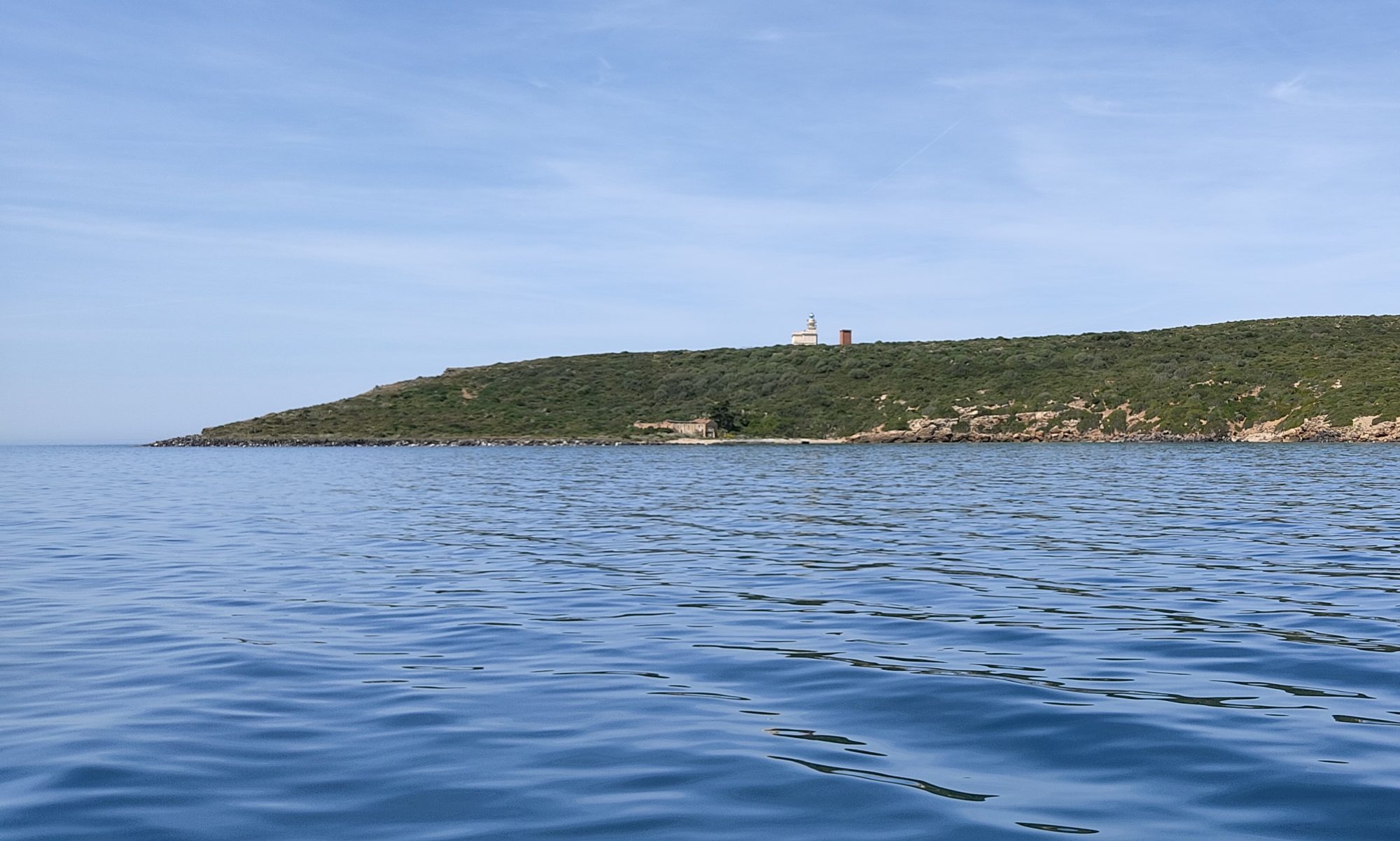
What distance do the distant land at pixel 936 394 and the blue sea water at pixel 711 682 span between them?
77.4m

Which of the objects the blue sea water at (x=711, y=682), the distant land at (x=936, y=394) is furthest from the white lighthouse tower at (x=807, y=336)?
the blue sea water at (x=711, y=682)

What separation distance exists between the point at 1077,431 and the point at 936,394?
18223 millimetres

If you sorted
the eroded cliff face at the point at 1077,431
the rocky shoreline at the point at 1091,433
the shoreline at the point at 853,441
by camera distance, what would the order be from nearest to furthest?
1. the rocky shoreline at the point at 1091,433
2. the eroded cliff face at the point at 1077,431
3. the shoreline at the point at 853,441

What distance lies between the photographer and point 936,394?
119 m

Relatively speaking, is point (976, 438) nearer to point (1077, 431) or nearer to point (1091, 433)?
point (1077, 431)

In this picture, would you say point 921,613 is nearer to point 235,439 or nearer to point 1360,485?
point 1360,485

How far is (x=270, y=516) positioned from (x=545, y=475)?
22.3 meters

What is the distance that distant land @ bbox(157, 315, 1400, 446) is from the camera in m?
98.2

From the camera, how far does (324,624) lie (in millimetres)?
14078

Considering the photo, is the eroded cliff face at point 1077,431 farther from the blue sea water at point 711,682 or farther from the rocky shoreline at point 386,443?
the blue sea water at point 711,682

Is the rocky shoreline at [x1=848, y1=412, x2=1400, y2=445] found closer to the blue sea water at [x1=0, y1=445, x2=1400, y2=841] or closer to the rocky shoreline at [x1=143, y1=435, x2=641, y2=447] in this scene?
the rocky shoreline at [x1=143, y1=435, x2=641, y2=447]

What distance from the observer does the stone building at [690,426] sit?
11506cm

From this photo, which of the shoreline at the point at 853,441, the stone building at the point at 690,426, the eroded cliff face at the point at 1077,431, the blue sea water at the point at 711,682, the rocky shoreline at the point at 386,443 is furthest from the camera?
the stone building at the point at 690,426

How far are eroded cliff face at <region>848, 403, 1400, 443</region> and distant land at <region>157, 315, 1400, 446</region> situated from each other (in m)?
0.16
